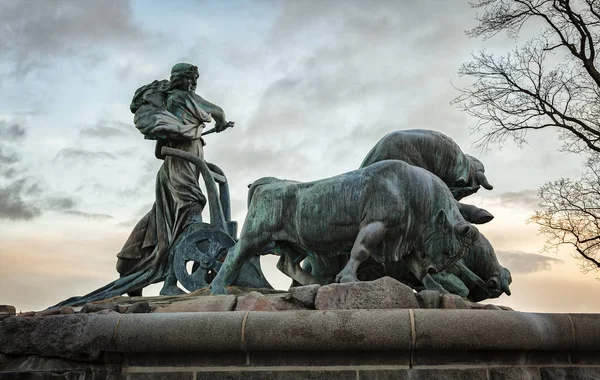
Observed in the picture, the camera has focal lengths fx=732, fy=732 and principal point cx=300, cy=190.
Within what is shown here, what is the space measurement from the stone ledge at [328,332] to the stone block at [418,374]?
148 millimetres

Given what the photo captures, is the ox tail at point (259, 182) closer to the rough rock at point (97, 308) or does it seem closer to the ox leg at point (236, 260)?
the ox leg at point (236, 260)

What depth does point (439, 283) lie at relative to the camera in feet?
22.2

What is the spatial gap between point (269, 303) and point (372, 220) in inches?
46.6

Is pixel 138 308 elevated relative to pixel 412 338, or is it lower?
elevated

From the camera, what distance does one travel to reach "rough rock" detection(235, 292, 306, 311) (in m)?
5.40

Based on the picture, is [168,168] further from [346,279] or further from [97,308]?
[346,279]

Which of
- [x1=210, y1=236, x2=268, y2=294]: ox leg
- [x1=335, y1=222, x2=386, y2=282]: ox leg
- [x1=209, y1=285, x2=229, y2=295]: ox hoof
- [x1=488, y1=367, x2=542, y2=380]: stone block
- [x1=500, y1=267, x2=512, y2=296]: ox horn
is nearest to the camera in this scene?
[x1=488, y1=367, x2=542, y2=380]: stone block

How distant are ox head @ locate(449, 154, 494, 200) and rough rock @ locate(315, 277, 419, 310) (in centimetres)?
244

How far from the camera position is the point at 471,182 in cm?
766

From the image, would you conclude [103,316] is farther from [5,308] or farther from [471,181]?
[471,181]

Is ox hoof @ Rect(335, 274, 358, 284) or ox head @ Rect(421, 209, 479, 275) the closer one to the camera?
ox hoof @ Rect(335, 274, 358, 284)

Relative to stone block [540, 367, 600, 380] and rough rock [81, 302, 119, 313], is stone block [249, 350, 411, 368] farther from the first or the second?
rough rock [81, 302, 119, 313]

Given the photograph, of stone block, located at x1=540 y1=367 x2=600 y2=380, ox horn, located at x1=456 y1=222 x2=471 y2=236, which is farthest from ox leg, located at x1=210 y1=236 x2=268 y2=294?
stone block, located at x1=540 y1=367 x2=600 y2=380

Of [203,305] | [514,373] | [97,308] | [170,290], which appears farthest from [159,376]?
[170,290]
